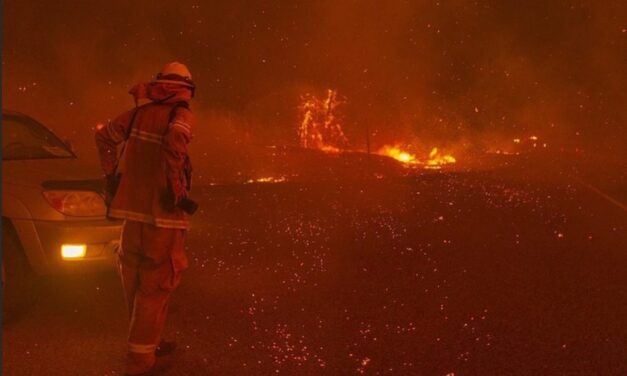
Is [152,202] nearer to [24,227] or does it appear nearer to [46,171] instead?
[24,227]

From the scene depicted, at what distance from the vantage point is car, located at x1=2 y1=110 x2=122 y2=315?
169 inches

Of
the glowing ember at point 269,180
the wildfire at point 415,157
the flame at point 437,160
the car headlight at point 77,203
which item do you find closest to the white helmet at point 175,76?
the car headlight at point 77,203

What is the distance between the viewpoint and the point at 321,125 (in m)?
16.0

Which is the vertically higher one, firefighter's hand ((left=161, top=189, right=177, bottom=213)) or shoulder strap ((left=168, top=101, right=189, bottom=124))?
shoulder strap ((left=168, top=101, right=189, bottom=124))

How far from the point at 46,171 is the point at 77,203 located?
475 millimetres

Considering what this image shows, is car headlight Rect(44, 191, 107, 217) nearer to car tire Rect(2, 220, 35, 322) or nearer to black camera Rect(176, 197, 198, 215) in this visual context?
car tire Rect(2, 220, 35, 322)

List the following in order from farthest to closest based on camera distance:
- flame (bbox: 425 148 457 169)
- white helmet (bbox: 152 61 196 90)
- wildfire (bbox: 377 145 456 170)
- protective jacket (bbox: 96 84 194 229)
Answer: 1. wildfire (bbox: 377 145 456 170)
2. flame (bbox: 425 148 457 169)
3. white helmet (bbox: 152 61 196 90)
4. protective jacket (bbox: 96 84 194 229)

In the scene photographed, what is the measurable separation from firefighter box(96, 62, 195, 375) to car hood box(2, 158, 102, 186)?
1.04 metres

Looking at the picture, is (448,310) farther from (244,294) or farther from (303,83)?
(303,83)

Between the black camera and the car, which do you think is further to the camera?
the car

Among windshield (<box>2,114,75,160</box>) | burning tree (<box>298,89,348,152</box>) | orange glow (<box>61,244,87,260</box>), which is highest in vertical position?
burning tree (<box>298,89,348,152</box>)

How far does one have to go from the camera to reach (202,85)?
17.3 meters

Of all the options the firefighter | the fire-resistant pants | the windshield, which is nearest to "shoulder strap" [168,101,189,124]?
the firefighter

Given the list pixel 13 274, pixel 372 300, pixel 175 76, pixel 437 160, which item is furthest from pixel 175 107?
pixel 437 160
